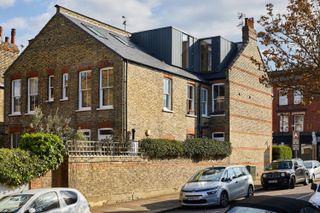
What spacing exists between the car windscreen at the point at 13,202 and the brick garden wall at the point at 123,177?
21.8 feet

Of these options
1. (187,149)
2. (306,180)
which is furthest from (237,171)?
(306,180)

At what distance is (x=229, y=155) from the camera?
31.7 meters

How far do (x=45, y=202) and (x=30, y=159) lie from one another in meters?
5.53

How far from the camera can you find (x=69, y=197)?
42.9ft

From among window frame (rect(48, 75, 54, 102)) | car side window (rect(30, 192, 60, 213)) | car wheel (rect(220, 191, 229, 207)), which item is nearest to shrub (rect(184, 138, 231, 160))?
car wheel (rect(220, 191, 229, 207))

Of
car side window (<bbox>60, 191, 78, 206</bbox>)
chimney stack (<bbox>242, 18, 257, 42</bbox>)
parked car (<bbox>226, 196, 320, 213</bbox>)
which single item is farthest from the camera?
chimney stack (<bbox>242, 18, 257, 42</bbox>)

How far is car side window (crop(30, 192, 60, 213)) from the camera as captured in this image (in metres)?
12.0

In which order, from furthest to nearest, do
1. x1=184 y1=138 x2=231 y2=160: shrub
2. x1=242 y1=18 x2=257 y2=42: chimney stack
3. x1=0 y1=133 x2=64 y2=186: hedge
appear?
x1=242 y1=18 x2=257 y2=42: chimney stack < x1=184 y1=138 x2=231 y2=160: shrub < x1=0 y1=133 x2=64 y2=186: hedge

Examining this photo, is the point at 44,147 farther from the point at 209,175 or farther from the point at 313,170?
the point at 313,170

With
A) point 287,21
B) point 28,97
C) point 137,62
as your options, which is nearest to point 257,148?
point 137,62

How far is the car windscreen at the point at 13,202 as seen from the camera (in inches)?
464

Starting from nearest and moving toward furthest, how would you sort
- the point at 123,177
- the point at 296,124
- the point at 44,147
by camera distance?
1. the point at 44,147
2. the point at 123,177
3. the point at 296,124

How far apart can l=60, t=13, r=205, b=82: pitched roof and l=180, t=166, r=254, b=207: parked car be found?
8.43 metres

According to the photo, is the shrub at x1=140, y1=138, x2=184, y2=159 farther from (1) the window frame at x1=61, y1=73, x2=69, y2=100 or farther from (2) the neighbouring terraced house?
(1) the window frame at x1=61, y1=73, x2=69, y2=100
